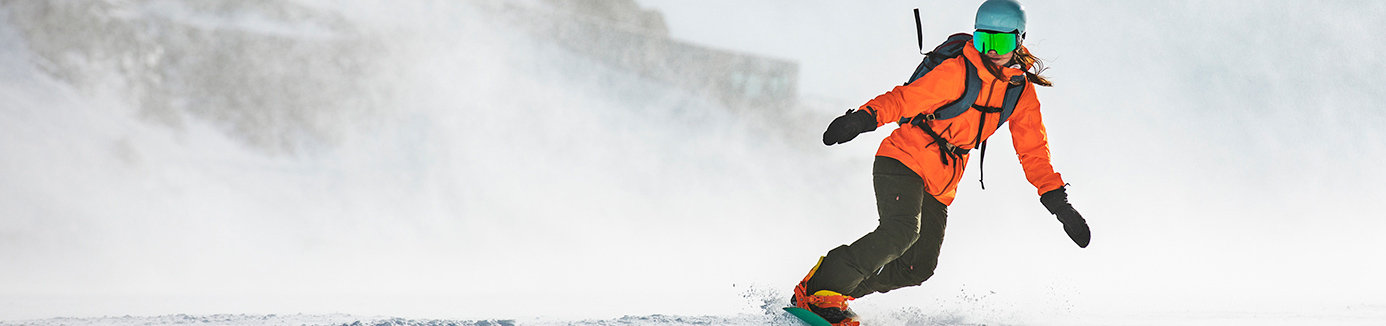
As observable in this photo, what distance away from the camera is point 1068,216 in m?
2.34

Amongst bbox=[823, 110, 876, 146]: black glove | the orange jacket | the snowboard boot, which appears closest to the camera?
bbox=[823, 110, 876, 146]: black glove

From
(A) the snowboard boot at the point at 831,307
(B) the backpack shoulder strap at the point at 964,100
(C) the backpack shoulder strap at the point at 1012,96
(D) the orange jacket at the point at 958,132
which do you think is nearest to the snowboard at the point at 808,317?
(A) the snowboard boot at the point at 831,307

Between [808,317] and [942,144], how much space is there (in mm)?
704

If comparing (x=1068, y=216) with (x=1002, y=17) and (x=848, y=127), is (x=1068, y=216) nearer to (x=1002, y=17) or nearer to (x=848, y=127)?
(x=1002, y=17)

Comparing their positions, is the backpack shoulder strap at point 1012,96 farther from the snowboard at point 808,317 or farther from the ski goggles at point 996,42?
the snowboard at point 808,317

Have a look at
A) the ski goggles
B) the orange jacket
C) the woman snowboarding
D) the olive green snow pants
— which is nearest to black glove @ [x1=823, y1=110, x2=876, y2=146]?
the woman snowboarding

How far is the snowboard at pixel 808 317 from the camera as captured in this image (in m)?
2.36

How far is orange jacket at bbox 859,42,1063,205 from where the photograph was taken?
229cm

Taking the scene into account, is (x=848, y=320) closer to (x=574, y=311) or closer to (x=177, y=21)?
(x=574, y=311)

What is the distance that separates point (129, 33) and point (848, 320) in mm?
10548

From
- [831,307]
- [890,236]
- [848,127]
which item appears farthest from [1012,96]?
[831,307]

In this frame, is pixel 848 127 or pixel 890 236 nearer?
pixel 848 127

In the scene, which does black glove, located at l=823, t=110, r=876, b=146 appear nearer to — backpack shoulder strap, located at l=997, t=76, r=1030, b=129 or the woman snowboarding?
the woman snowboarding

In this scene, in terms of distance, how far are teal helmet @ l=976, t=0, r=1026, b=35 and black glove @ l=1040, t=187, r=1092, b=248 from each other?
52cm
